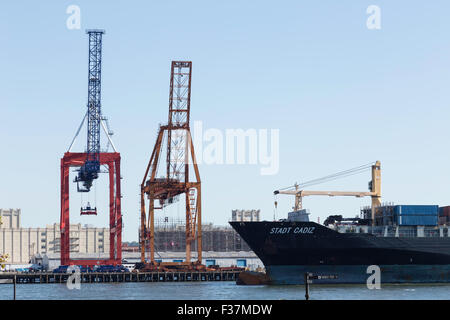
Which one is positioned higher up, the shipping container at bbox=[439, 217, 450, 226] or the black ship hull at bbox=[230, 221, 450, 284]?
the shipping container at bbox=[439, 217, 450, 226]

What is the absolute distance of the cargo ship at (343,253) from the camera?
238 feet

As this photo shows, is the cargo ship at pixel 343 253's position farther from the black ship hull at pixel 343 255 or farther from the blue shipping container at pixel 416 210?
the blue shipping container at pixel 416 210

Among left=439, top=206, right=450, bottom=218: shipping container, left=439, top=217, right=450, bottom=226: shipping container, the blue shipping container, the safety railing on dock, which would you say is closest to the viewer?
the blue shipping container

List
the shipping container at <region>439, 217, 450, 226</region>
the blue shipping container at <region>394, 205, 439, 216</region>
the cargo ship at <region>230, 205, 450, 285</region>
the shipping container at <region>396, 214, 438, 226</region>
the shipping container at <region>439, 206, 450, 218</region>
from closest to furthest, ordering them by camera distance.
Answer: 1. the cargo ship at <region>230, 205, 450, 285</region>
2. the shipping container at <region>396, 214, 438, 226</region>
3. the blue shipping container at <region>394, 205, 439, 216</region>
4. the shipping container at <region>439, 217, 450, 226</region>
5. the shipping container at <region>439, 206, 450, 218</region>

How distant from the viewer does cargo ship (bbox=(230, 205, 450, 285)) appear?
7269 centimetres

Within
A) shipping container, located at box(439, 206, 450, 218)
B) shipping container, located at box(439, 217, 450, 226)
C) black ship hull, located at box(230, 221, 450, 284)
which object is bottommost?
black ship hull, located at box(230, 221, 450, 284)

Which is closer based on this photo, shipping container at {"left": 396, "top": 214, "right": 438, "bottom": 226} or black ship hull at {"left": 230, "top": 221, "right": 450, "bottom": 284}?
black ship hull at {"left": 230, "top": 221, "right": 450, "bottom": 284}

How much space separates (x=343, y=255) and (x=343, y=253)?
198mm

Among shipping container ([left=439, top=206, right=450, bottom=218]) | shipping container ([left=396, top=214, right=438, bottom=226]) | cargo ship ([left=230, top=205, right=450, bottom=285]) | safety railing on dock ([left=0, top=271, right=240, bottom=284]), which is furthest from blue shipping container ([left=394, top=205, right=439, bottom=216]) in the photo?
safety railing on dock ([left=0, top=271, right=240, bottom=284])

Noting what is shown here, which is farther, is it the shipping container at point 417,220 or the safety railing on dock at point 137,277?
the safety railing on dock at point 137,277

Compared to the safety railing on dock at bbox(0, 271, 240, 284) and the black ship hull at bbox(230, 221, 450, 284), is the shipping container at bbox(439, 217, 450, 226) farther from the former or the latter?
the safety railing on dock at bbox(0, 271, 240, 284)

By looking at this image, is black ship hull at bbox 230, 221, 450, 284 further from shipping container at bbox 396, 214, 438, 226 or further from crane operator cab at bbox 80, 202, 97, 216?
crane operator cab at bbox 80, 202, 97, 216

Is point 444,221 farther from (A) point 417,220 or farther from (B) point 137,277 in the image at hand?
(B) point 137,277

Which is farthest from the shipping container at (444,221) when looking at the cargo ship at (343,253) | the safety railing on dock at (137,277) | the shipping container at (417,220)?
the safety railing on dock at (137,277)
